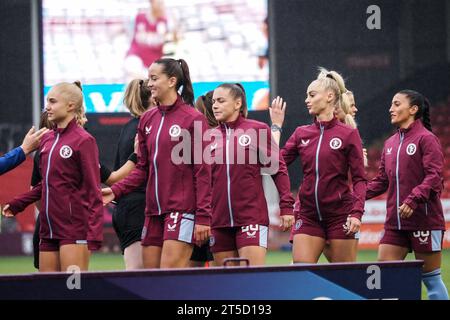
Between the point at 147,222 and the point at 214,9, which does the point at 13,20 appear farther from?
the point at 147,222

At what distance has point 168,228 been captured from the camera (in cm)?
659

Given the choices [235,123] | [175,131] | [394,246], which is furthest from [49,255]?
[394,246]

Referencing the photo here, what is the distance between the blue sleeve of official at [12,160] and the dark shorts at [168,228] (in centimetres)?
105

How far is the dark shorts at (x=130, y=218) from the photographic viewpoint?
294 inches

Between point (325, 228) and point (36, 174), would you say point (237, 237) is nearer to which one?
point (325, 228)

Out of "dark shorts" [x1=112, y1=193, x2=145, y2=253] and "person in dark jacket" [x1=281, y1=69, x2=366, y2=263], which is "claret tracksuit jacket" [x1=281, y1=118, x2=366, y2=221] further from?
"dark shorts" [x1=112, y1=193, x2=145, y2=253]

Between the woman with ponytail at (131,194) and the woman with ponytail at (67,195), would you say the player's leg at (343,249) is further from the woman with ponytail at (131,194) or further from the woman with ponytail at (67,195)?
the woman with ponytail at (67,195)

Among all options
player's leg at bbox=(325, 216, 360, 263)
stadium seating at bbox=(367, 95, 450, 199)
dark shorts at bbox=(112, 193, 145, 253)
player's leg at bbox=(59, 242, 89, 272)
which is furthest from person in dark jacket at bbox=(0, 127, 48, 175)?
stadium seating at bbox=(367, 95, 450, 199)

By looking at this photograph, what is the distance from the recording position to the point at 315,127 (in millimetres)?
7562

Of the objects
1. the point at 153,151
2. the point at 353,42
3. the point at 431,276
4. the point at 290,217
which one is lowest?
the point at 431,276

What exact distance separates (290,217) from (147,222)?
3.29ft

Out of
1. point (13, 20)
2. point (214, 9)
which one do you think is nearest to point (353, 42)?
point (214, 9)

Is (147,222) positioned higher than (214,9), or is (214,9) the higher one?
(214,9)

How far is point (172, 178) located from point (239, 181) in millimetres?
536
